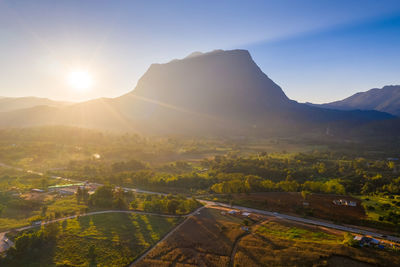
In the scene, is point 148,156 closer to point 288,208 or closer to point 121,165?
point 121,165

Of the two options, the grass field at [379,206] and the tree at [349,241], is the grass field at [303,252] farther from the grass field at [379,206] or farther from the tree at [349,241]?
the grass field at [379,206]

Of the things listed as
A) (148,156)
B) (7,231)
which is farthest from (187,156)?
(7,231)

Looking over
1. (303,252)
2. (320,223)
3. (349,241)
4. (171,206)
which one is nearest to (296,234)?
(303,252)

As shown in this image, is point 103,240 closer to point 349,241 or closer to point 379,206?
point 349,241

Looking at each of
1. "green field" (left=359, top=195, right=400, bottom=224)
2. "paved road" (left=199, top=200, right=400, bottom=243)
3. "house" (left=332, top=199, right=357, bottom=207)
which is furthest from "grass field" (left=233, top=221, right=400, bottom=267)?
"house" (left=332, top=199, right=357, bottom=207)

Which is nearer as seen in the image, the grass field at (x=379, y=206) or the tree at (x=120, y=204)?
the grass field at (x=379, y=206)

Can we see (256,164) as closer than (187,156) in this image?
Yes

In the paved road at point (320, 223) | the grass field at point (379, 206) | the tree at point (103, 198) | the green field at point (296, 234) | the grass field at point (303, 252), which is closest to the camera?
the grass field at point (303, 252)

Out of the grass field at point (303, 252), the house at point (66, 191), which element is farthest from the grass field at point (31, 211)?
the grass field at point (303, 252)
